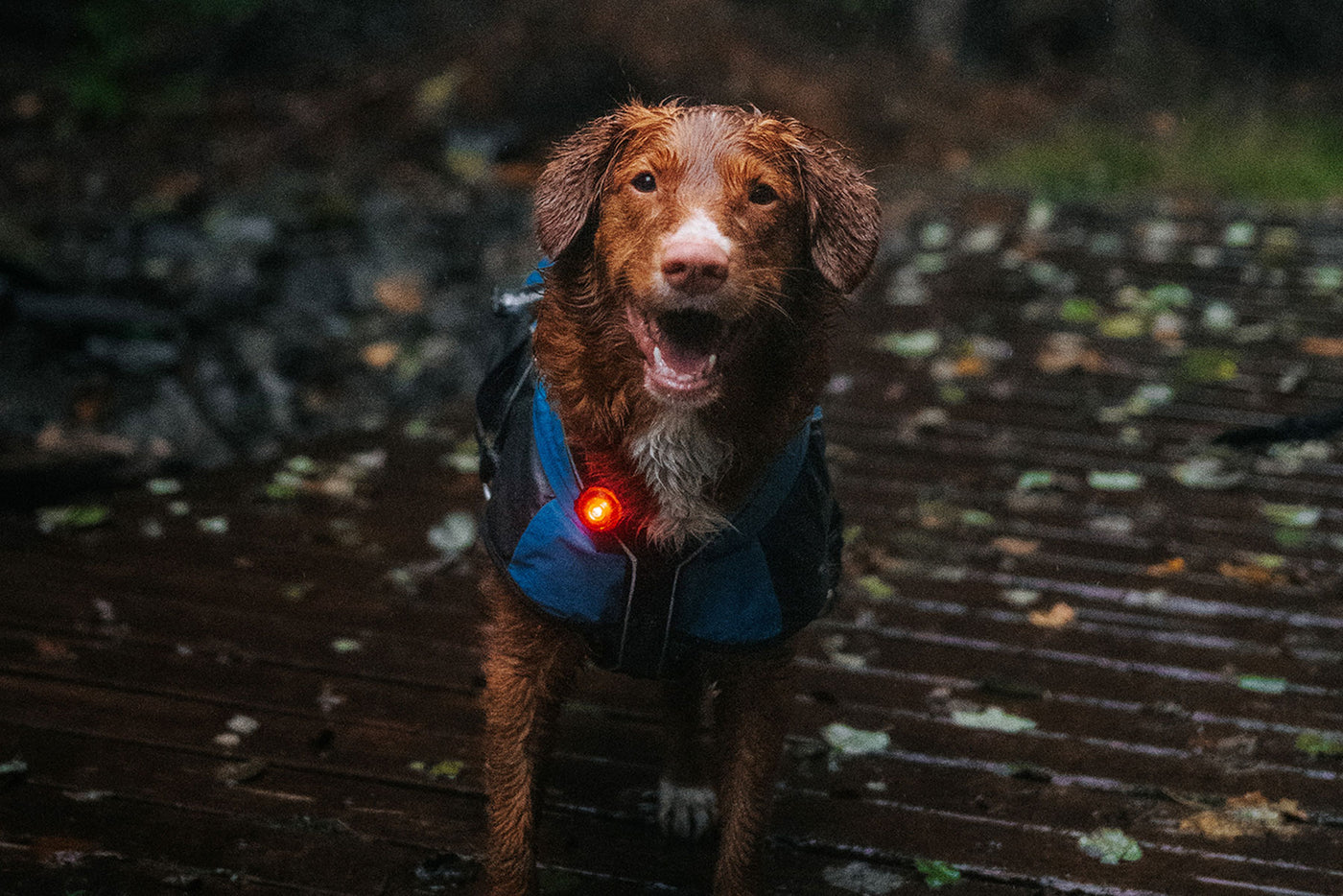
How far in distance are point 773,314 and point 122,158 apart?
7706 millimetres

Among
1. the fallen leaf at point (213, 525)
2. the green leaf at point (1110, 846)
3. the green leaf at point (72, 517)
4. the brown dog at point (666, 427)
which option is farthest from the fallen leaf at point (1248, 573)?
the green leaf at point (72, 517)

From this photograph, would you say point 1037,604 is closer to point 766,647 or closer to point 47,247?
point 766,647

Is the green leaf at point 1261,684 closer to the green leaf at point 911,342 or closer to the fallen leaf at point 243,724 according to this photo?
the green leaf at point 911,342

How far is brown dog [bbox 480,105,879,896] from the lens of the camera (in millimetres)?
2424

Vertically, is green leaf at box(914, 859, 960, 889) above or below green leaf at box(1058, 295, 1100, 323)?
below

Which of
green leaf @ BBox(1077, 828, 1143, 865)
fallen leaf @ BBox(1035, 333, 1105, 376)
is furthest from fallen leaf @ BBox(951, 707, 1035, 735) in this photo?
fallen leaf @ BBox(1035, 333, 1105, 376)

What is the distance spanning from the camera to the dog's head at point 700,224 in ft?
7.58

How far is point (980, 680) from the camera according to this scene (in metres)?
3.96

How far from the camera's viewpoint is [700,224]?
7.57 ft

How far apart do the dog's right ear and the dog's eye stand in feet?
1.02

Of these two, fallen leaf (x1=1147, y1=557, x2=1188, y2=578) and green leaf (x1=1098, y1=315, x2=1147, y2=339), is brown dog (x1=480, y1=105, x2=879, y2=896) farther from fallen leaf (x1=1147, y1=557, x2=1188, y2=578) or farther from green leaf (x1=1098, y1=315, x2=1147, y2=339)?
green leaf (x1=1098, y1=315, x2=1147, y2=339)

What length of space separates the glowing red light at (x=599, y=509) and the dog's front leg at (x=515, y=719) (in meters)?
0.28

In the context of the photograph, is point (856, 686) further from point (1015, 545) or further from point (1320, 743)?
point (1320, 743)

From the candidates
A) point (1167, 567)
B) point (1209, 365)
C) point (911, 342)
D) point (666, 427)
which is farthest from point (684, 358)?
point (1209, 365)
